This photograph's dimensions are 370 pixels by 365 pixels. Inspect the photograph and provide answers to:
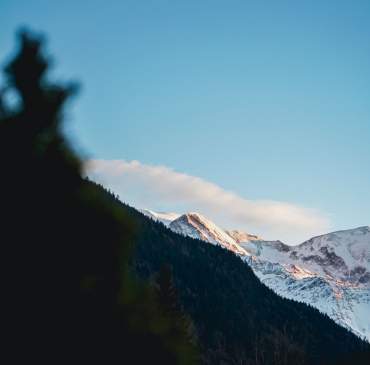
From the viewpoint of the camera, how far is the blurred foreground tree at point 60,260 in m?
8.14

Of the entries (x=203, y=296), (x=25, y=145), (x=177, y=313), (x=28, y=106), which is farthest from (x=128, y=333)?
(x=203, y=296)

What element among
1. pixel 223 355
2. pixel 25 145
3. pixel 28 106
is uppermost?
pixel 28 106

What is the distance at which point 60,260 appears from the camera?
845 cm

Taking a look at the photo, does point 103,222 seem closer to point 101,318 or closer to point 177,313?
point 101,318

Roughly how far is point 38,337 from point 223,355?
503ft

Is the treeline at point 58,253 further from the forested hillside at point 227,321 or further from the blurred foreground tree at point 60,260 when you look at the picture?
the forested hillside at point 227,321

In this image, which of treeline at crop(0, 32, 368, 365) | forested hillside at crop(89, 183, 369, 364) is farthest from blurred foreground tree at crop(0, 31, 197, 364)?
forested hillside at crop(89, 183, 369, 364)

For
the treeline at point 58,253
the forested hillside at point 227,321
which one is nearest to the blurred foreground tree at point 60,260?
Result: the treeline at point 58,253

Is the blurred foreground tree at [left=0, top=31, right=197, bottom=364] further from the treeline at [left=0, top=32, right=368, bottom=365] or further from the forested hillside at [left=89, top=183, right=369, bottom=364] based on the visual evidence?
the forested hillside at [left=89, top=183, right=369, bottom=364]

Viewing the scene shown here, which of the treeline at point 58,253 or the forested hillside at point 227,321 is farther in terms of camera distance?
the forested hillside at point 227,321

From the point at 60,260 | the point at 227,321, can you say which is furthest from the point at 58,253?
the point at 227,321

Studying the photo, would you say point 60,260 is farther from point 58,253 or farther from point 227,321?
point 227,321

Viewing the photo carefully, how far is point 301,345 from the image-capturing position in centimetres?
18438

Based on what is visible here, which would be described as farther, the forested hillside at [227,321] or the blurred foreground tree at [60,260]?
the forested hillside at [227,321]
